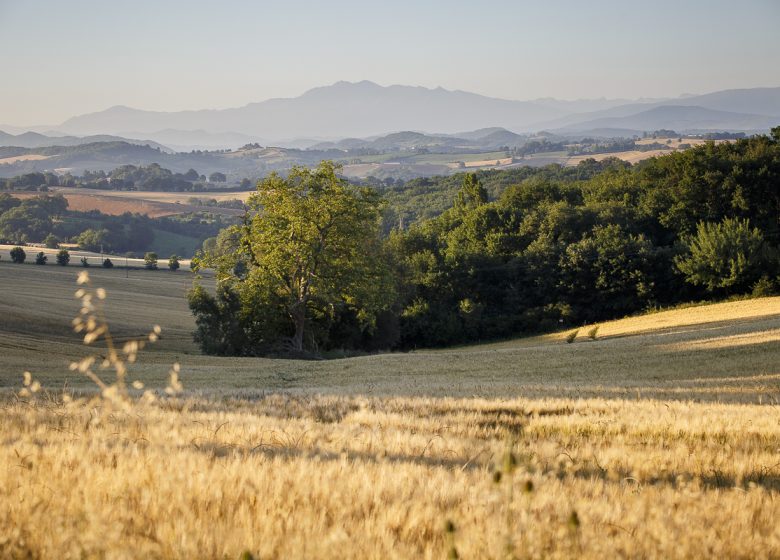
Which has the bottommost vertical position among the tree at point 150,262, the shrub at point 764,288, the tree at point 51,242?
the shrub at point 764,288

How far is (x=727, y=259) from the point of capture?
214 ft

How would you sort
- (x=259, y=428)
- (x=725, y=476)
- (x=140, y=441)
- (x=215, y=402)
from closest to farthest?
(x=140, y=441)
(x=725, y=476)
(x=259, y=428)
(x=215, y=402)

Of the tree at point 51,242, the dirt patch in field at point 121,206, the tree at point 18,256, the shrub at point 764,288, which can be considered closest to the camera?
the shrub at point 764,288

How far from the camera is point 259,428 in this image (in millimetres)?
8203

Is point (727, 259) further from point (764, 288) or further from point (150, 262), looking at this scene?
point (150, 262)

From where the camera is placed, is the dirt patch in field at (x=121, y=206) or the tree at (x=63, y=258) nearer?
the tree at (x=63, y=258)

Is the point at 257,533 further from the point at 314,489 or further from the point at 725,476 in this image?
the point at 725,476

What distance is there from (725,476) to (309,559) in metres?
5.08

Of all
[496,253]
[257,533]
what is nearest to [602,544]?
[257,533]

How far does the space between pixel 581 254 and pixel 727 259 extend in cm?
1342

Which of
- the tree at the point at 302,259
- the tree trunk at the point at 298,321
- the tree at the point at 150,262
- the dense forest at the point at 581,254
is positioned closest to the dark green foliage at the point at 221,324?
the tree at the point at 302,259

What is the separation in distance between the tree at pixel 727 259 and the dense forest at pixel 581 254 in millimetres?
115

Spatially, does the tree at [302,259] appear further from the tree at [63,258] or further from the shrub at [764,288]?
the tree at [63,258]

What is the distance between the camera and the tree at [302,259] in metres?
46.6
